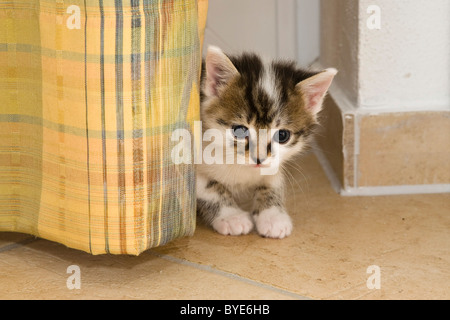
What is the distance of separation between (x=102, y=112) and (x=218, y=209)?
62cm

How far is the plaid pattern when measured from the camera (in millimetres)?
1455

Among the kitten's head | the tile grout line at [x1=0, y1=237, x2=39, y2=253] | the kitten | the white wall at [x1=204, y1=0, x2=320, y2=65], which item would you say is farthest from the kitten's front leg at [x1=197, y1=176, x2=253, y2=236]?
the white wall at [x1=204, y1=0, x2=320, y2=65]

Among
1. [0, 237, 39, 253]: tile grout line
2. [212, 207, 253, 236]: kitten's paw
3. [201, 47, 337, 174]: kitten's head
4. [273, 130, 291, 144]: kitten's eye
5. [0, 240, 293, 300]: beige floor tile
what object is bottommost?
[0, 240, 293, 300]: beige floor tile

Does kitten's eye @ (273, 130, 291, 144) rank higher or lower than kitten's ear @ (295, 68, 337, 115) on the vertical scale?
lower

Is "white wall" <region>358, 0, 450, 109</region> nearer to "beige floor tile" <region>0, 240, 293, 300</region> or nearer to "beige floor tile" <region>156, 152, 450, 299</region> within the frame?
"beige floor tile" <region>156, 152, 450, 299</region>

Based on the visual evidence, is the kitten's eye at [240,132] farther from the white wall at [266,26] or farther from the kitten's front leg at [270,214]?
the white wall at [266,26]

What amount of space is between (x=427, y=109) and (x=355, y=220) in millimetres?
452

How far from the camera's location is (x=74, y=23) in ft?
4.75

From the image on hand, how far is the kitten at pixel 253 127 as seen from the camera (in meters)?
1.80

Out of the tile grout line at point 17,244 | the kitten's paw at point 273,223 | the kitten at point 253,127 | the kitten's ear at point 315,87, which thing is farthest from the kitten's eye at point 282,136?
the tile grout line at point 17,244

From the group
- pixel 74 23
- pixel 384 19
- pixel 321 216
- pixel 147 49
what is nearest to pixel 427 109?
pixel 384 19

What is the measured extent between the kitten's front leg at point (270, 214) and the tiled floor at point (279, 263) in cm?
3

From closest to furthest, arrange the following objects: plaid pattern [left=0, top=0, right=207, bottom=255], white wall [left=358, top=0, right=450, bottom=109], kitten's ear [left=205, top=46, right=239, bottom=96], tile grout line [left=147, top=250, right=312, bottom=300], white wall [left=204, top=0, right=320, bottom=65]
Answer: plaid pattern [left=0, top=0, right=207, bottom=255] < tile grout line [left=147, top=250, right=312, bottom=300] < kitten's ear [left=205, top=46, right=239, bottom=96] < white wall [left=358, top=0, right=450, bottom=109] < white wall [left=204, top=0, right=320, bottom=65]

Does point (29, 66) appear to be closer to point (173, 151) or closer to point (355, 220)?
point (173, 151)
